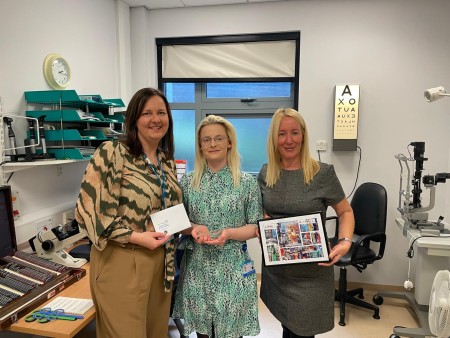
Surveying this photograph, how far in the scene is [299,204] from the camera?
56.9 inches

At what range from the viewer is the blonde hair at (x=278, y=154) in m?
1.48

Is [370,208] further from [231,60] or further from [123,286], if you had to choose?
[123,286]

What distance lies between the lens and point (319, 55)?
3.09 metres

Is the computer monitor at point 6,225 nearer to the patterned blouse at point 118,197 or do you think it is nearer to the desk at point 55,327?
the desk at point 55,327

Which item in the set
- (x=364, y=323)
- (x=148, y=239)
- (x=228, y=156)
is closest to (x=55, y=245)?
(x=148, y=239)

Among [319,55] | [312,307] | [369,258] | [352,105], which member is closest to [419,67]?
[352,105]

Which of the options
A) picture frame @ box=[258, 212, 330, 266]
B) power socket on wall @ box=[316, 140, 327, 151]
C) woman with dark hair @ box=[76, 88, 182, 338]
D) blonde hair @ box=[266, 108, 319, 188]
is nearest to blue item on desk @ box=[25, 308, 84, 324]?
woman with dark hair @ box=[76, 88, 182, 338]

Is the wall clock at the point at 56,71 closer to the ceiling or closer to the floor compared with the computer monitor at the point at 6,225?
closer to the ceiling

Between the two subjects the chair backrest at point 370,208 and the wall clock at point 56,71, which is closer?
the wall clock at point 56,71

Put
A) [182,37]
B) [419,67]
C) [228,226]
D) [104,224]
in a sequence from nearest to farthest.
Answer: [104,224]
[228,226]
[419,67]
[182,37]

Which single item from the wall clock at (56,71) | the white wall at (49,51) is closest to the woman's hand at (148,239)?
the white wall at (49,51)

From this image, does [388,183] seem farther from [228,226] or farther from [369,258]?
[228,226]

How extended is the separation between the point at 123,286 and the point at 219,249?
42cm

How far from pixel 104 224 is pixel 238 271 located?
0.61 metres
